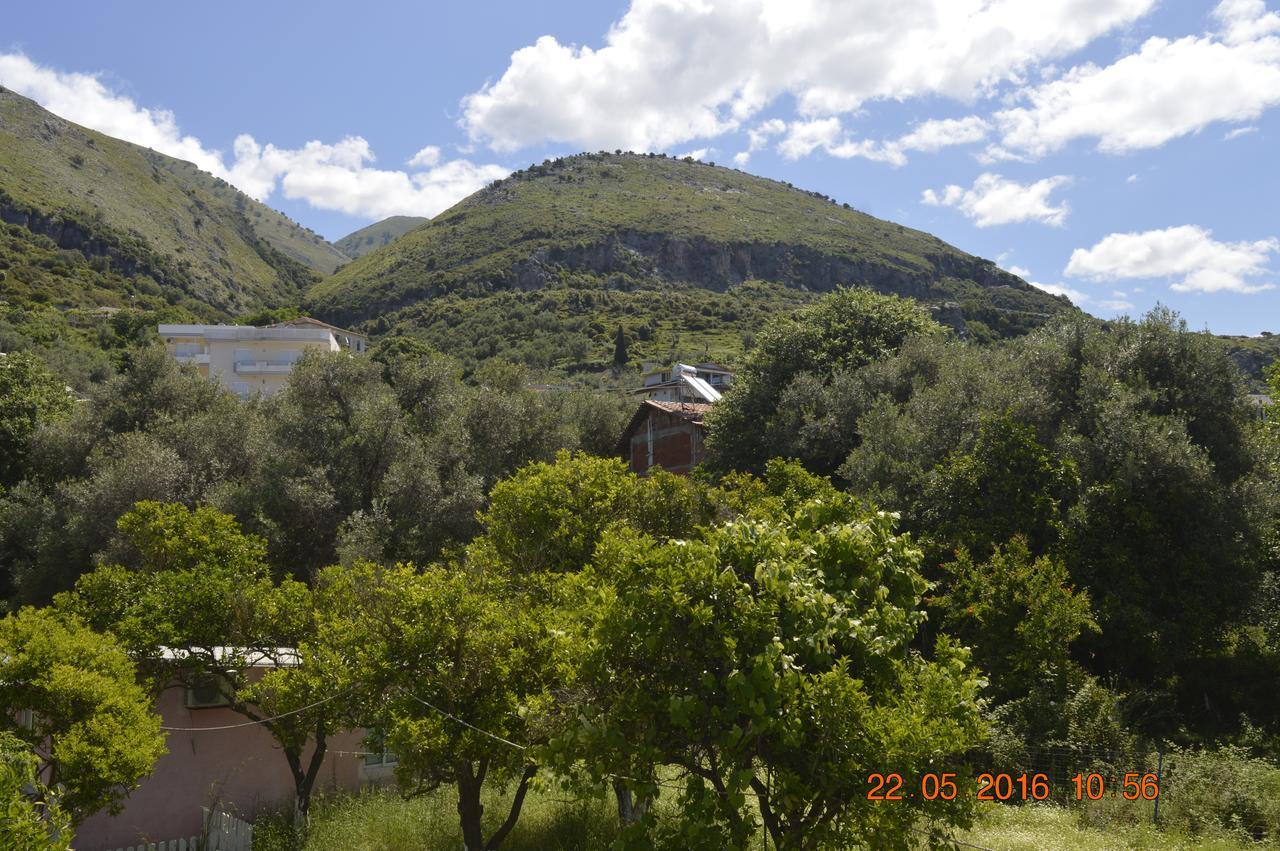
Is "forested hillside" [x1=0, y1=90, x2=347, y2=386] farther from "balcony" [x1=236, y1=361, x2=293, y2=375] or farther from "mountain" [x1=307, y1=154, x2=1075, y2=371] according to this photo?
"mountain" [x1=307, y1=154, x2=1075, y2=371]

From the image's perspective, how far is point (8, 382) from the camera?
29406mm

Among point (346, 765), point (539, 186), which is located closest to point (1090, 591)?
point (346, 765)

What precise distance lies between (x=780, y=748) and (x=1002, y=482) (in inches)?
543

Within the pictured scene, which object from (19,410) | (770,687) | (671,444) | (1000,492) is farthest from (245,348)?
(770,687)

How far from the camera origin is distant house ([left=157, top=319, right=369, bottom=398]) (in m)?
62.6

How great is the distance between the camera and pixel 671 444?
3362cm

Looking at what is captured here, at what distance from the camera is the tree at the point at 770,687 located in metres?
6.04

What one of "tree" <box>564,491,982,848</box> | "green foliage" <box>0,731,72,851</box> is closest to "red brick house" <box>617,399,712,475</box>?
"tree" <box>564,491,982,848</box>

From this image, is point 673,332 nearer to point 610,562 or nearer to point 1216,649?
point 1216,649

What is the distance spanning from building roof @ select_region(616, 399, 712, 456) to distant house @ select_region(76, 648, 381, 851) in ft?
62.7

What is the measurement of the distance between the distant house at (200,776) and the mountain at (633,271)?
62.4 m

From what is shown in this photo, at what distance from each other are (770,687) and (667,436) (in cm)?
2786

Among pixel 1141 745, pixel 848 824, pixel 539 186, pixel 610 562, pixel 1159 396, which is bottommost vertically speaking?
pixel 1141 745
